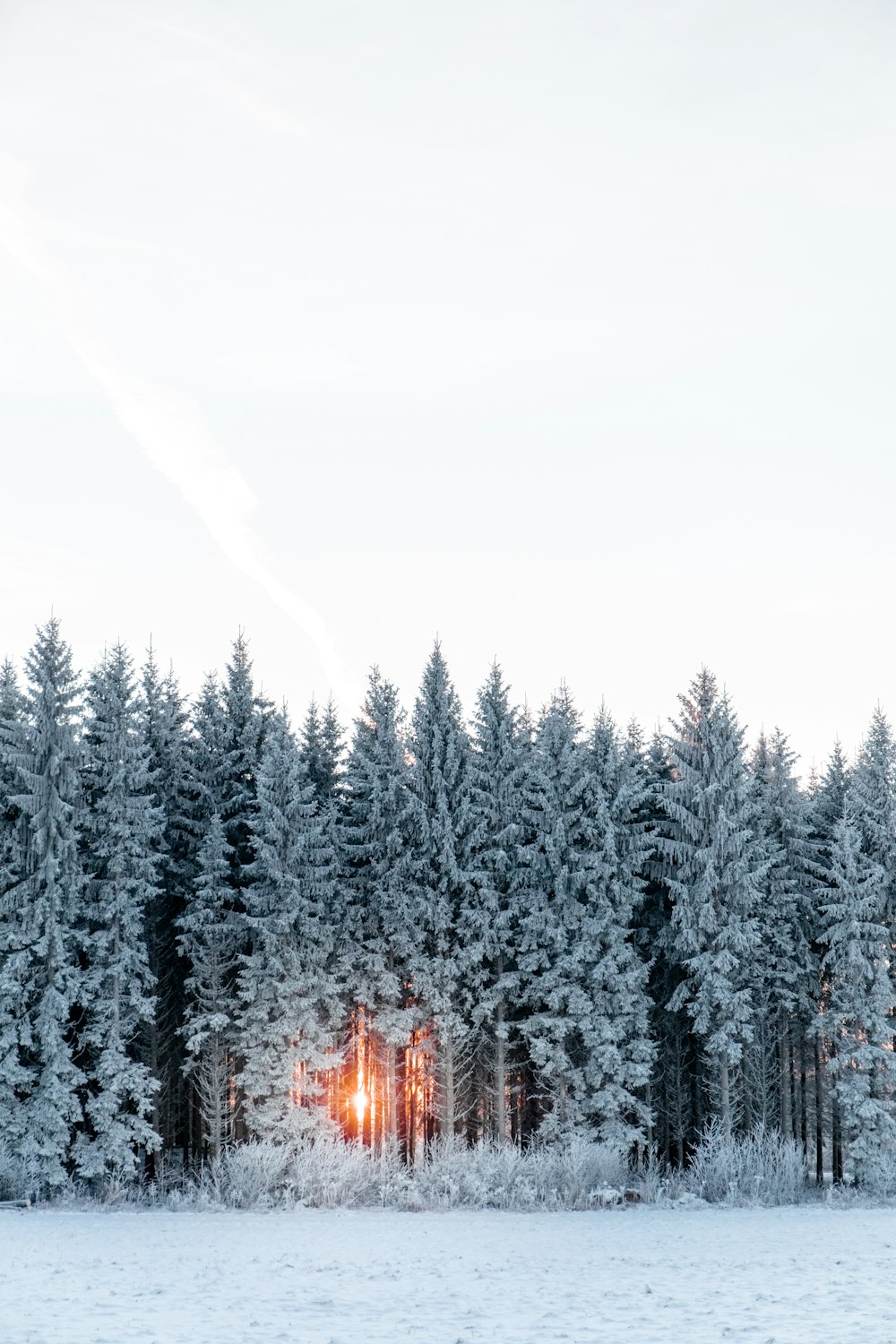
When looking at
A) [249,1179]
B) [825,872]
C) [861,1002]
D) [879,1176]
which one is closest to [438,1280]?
[249,1179]

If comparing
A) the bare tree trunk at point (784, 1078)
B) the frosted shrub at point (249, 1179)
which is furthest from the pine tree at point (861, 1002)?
the frosted shrub at point (249, 1179)

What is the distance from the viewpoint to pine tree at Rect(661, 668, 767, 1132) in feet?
136

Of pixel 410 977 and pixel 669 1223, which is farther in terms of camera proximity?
→ pixel 410 977

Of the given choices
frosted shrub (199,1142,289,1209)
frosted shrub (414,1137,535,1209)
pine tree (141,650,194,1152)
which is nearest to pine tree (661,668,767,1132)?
frosted shrub (414,1137,535,1209)

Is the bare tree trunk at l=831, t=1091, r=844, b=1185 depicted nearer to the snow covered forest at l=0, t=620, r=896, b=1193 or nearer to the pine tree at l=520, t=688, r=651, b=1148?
the snow covered forest at l=0, t=620, r=896, b=1193

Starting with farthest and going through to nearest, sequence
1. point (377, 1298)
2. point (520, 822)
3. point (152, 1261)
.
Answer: point (520, 822) < point (152, 1261) < point (377, 1298)

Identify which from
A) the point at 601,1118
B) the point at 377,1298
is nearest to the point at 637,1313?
the point at 377,1298

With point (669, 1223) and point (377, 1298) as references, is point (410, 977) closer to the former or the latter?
point (669, 1223)

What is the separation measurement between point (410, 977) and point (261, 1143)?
7.83 m

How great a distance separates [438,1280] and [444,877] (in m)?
22.4

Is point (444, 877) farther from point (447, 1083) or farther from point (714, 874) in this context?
point (714, 874)

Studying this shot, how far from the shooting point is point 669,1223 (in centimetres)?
3219

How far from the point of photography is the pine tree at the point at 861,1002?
4009 cm

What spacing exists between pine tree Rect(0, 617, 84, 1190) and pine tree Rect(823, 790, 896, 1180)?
2415cm
